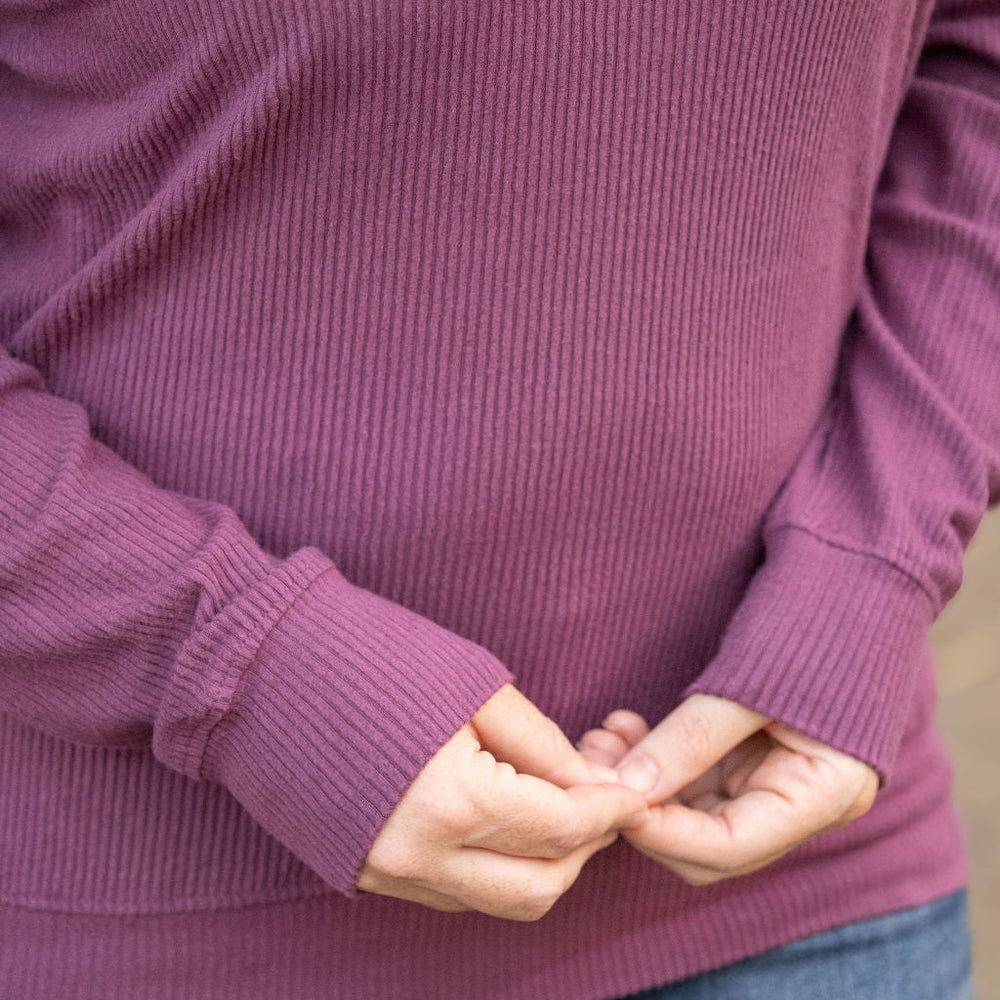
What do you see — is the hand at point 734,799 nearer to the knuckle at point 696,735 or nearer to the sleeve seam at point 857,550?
the knuckle at point 696,735

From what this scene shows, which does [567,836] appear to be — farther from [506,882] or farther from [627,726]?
[627,726]

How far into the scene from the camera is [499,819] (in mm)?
723

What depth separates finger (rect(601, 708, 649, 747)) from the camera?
90cm

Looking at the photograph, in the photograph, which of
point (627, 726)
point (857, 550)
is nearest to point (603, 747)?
point (627, 726)

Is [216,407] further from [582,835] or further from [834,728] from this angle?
[834,728]

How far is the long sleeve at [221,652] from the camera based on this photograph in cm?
72

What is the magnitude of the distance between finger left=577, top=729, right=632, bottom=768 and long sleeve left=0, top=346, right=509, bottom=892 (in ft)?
0.50

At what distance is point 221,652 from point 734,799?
0.42m

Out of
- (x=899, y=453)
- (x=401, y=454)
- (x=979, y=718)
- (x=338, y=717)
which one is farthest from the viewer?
(x=979, y=718)

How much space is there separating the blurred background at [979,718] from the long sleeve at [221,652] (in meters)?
2.06

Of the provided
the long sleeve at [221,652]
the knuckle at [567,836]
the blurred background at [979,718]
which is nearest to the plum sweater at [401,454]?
the long sleeve at [221,652]

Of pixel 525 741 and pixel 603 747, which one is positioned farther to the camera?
pixel 603 747

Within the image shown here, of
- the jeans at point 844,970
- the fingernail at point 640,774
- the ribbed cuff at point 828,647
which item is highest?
the ribbed cuff at point 828,647

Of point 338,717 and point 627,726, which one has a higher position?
point 338,717
